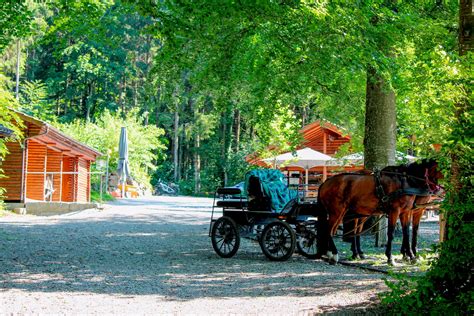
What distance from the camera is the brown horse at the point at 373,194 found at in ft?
37.6

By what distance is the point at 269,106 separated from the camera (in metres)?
15.1

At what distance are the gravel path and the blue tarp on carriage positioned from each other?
3.54 ft

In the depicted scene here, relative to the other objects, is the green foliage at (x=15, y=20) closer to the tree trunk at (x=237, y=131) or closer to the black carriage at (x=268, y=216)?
the black carriage at (x=268, y=216)

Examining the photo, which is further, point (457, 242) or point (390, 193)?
point (390, 193)

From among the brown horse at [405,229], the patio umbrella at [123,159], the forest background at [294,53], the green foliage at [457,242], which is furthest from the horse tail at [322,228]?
the patio umbrella at [123,159]

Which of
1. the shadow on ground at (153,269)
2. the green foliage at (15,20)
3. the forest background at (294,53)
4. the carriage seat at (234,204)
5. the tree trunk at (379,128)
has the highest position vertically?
the green foliage at (15,20)

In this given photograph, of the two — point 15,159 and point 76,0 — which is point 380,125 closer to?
point 76,0

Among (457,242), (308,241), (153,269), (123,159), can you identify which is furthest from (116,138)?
(457,242)

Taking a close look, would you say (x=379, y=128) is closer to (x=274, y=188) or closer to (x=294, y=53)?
(x=274, y=188)

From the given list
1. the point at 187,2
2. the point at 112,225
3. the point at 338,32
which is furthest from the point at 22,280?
the point at 112,225

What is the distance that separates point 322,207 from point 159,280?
387 centimetres

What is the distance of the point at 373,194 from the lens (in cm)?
1166

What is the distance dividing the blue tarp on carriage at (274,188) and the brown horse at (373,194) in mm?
798

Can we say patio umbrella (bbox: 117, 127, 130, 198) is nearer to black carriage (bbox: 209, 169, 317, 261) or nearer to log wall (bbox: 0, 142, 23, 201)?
log wall (bbox: 0, 142, 23, 201)
